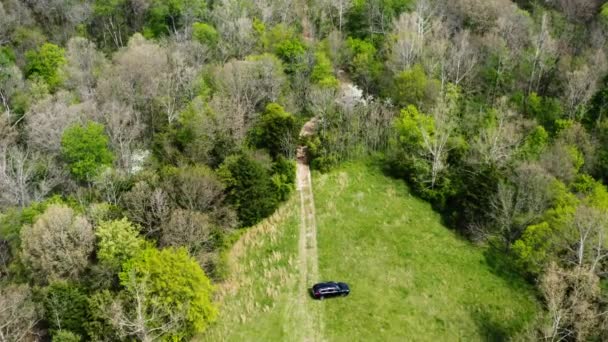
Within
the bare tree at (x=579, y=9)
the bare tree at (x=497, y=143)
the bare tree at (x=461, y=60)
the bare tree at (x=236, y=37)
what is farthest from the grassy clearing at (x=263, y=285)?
the bare tree at (x=579, y=9)

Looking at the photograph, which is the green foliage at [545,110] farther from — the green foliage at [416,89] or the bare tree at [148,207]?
the bare tree at [148,207]

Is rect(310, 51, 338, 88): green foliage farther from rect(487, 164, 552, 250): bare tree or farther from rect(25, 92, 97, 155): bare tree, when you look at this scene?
rect(25, 92, 97, 155): bare tree

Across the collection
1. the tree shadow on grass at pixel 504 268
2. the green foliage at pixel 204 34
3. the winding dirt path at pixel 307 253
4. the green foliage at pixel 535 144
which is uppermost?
the green foliage at pixel 204 34

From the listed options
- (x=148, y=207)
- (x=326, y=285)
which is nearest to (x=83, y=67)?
(x=148, y=207)

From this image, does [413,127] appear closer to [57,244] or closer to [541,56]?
[541,56]

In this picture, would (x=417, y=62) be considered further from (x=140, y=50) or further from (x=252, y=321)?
(x=252, y=321)

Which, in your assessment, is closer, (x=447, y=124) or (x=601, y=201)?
(x=601, y=201)

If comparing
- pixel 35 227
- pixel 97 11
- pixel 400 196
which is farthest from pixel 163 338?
pixel 97 11

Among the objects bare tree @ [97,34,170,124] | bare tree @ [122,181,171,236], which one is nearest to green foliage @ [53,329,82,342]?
bare tree @ [122,181,171,236]
